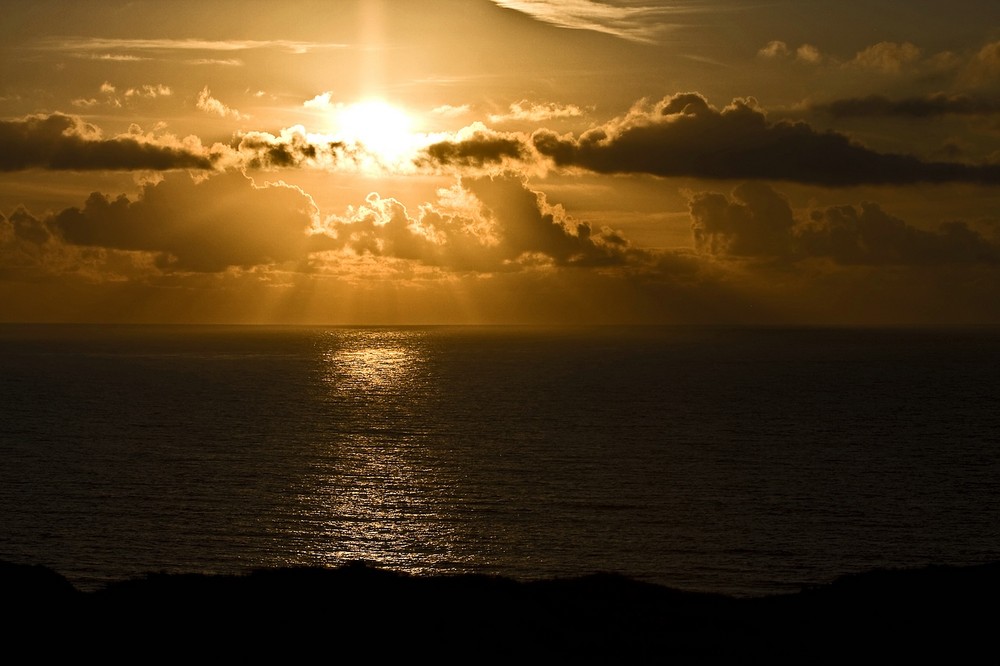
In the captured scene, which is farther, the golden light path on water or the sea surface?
the golden light path on water

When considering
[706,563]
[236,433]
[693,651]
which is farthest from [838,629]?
[236,433]

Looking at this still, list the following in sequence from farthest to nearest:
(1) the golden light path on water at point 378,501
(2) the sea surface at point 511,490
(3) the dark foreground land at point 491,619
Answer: (1) the golden light path on water at point 378,501 < (2) the sea surface at point 511,490 < (3) the dark foreground land at point 491,619

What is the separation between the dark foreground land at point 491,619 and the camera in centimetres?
3262

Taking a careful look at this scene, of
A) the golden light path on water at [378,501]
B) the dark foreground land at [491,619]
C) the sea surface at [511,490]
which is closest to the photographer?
the dark foreground land at [491,619]

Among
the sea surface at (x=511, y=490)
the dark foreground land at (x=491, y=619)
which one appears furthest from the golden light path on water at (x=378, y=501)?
the dark foreground land at (x=491, y=619)

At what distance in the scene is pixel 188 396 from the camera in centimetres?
16900

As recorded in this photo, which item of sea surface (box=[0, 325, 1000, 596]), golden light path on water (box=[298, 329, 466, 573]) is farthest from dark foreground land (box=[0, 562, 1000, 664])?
golden light path on water (box=[298, 329, 466, 573])

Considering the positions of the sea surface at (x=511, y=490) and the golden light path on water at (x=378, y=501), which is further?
the golden light path on water at (x=378, y=501)

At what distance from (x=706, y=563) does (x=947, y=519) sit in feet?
71.2

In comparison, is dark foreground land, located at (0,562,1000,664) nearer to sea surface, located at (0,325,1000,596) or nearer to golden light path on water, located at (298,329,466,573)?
sea surface, located at (0,325,1000,596)

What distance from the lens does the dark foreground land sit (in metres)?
32.6

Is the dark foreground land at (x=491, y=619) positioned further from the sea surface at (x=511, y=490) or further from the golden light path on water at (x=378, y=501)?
the golden light path on water at (x=378, y=501)

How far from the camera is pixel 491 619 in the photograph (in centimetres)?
3544

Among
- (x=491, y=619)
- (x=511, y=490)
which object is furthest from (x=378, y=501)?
(x=491, y=619)
